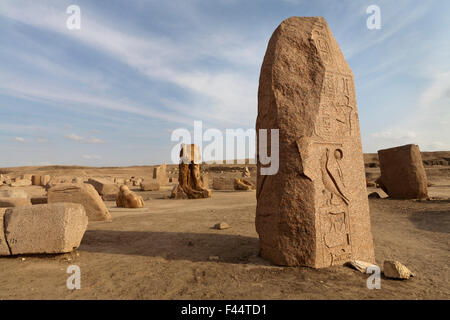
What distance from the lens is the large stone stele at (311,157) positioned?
300cm

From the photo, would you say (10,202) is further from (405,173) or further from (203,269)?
(405,173)

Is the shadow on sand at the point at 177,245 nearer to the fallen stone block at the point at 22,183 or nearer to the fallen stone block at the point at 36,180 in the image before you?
the fallen stone block at the point at 22,183

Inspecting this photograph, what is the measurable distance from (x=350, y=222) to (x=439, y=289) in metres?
0.97

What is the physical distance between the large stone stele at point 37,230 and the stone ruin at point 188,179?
7.89 meters

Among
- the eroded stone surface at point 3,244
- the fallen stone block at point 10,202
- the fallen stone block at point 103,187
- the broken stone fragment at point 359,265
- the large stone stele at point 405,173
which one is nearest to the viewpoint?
the broken stone fragment at point 359,265

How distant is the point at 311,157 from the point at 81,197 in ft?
17.6

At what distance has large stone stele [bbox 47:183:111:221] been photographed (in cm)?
621

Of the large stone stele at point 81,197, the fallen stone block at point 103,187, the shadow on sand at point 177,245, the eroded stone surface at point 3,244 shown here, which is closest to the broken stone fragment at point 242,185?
the fallen stone block at point 103,187

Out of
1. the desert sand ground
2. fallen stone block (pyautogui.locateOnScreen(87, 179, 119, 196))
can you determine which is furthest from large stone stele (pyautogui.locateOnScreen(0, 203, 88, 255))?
fallen stone block (pyautogui.locateOnScreen(87, 179, 119, 196))

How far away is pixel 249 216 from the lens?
6.74 meters

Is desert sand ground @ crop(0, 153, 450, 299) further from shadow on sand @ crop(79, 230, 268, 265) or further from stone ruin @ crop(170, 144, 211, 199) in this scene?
stone ruin @ crop(170, 144, 211, 199)

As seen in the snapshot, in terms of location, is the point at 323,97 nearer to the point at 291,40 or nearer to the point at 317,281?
the point at 291,40
